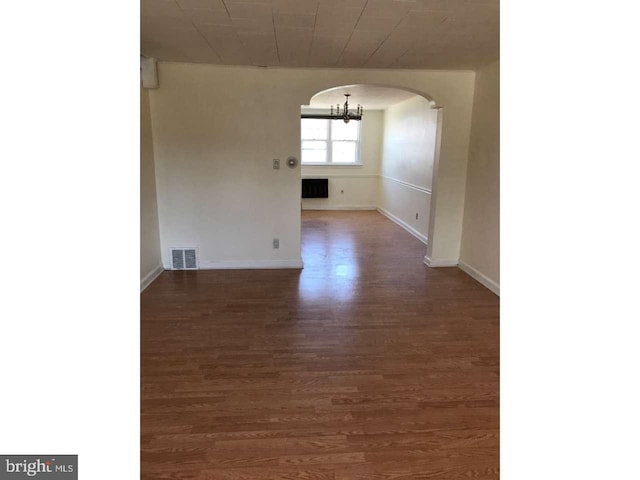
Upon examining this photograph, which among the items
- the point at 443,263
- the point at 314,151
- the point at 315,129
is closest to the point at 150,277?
the point at 443,263

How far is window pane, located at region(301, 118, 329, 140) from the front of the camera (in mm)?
8859

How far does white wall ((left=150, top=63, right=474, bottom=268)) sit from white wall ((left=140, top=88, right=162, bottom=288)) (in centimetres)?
10

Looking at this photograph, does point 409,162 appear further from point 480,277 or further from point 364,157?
point 480,277

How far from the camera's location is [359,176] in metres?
9.00

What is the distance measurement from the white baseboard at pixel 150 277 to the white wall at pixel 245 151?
0.18 meters

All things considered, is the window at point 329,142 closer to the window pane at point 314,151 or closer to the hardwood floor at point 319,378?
the window pane at point 314,151

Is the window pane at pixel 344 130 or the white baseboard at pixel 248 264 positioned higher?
the window pane at pixel 344 130

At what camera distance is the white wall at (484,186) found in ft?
12.4

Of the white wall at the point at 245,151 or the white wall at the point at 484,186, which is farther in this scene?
the white wall at the point at 245,151

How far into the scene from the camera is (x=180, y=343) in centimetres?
274

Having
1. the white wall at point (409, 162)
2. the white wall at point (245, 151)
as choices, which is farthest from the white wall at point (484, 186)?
the white wall at point (409, 162)

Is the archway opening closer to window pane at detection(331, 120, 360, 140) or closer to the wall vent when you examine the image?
window pane at detection(331, 120, 360, 140)
